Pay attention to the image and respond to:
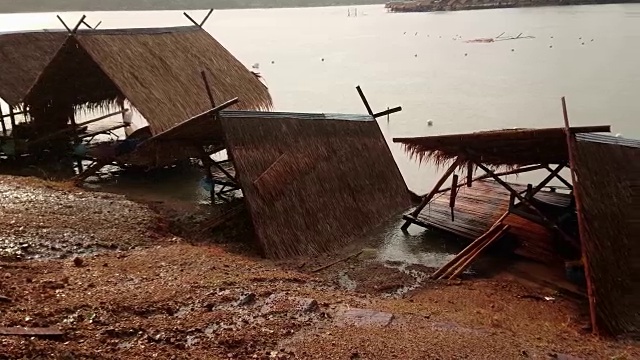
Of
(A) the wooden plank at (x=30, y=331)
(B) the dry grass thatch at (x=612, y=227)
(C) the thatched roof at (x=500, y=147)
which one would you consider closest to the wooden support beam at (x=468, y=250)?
(C) the thatched roof at (x=500, y=147)

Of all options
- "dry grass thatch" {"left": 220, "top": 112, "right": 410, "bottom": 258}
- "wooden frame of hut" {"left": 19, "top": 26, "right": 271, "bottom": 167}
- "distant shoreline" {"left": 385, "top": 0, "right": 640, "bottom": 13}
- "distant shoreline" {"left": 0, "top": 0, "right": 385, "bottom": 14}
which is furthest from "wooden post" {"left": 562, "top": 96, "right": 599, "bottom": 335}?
"distant shoreline" {"left": 0, "top": 0, "right": 385, "bottom": 14}

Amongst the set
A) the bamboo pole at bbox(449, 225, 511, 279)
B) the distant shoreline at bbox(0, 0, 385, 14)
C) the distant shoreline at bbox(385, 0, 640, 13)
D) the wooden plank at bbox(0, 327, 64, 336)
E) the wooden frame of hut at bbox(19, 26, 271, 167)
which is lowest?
the bamboo pole at bbox(449, 225, 511, 279)

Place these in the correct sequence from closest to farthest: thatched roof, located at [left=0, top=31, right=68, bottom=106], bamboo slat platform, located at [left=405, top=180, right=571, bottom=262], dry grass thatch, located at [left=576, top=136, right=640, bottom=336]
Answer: dry grass thatch, located at [left=576, top=136, right=640, bottom=336] → bamboo slat platform, located at [left=405, top=180, right=571, bottom=262] → thatched roof, located at [left=0, top=31, right=68, bottom=106]

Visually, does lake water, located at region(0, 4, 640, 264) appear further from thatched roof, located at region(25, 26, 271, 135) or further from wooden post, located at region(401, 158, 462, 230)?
thatched roof, located at region(25, 26, 271, 135)

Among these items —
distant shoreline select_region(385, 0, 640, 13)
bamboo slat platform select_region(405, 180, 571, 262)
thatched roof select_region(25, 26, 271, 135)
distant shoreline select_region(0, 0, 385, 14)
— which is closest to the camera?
bamboo slat platform select_region(405, 180, 571, 262)

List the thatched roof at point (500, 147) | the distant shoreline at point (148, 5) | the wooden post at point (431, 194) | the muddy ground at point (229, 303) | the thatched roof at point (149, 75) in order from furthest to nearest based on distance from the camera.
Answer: the distant shoreline at point (148, 5) → the thatched roof at point (149, 75) → the wooden post at point (431, 194) → the thatched roof at point (500, 147) → the muddy ground at point (229, 303)

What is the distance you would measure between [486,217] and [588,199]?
301cm

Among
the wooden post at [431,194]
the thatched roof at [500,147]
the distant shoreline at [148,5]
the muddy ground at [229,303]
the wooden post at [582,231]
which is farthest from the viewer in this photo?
the distant shoreline at [148,5]

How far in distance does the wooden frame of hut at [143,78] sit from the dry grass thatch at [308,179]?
7.05 ft

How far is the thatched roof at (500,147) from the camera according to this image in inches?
314

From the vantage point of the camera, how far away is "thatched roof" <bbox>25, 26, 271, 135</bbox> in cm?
1245

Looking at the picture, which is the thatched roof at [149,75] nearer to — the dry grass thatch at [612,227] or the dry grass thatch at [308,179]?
the dry grass thatch at [308,179]

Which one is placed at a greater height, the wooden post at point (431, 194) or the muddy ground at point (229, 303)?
the wooden post at point (431, 194)

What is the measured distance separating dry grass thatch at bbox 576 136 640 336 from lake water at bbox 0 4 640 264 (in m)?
6.15
